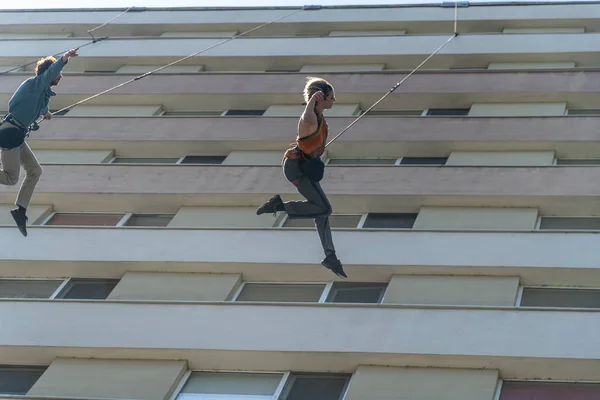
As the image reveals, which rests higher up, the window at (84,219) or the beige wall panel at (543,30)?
the beige wall panel at (543,30)

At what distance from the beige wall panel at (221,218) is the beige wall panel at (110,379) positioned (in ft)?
13.2

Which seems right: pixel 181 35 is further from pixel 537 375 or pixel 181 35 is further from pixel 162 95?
pixel 537 375

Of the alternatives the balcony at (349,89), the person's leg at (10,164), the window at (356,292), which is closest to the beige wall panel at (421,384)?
the window at (356,292)

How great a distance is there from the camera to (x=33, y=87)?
13961 millimetres

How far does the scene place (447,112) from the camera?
22594 millimetres

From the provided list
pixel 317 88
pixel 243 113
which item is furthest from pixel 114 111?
Result: pixel 317 88

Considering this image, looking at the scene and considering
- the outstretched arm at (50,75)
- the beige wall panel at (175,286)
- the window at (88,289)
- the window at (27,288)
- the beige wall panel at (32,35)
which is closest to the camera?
the outstretched arm at (50,75)

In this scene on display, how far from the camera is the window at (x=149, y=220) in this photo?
19.3 meters

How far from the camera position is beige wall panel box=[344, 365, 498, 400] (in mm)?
13633

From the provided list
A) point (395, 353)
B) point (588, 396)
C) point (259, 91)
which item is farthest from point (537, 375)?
point (259, 91)

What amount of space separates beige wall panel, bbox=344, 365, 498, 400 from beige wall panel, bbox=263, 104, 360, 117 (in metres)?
8.97

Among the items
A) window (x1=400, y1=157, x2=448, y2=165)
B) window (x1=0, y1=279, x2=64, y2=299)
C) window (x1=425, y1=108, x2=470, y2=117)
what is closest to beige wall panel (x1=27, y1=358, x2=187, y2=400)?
window (x1=0, y1=279, x2=64, y2=299)

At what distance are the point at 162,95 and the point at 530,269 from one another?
10358 millimetres

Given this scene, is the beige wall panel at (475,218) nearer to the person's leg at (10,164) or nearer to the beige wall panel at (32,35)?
the person's leg at (10,164)
